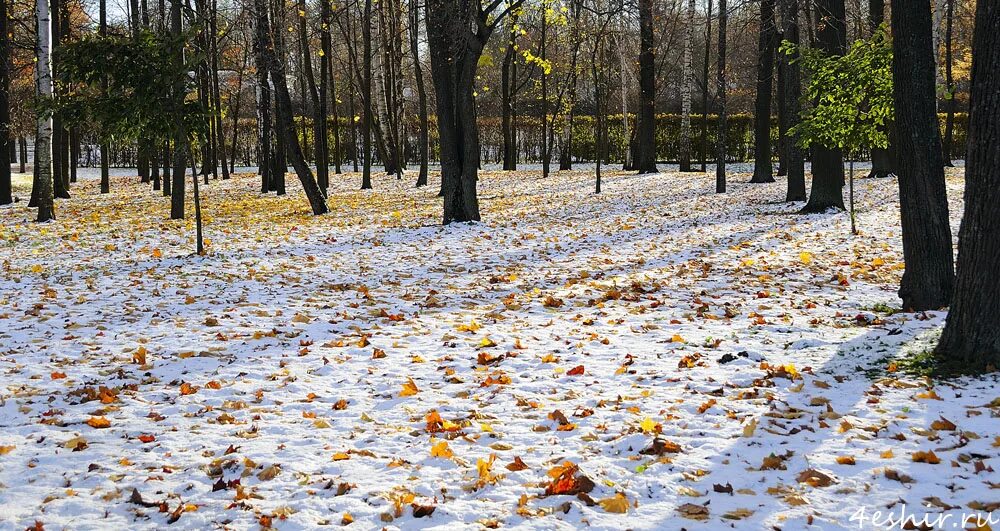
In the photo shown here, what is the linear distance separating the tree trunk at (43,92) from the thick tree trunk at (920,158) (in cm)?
1337

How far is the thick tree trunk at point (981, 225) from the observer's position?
4332mm

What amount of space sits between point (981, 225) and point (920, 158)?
154cm

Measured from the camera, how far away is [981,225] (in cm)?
447

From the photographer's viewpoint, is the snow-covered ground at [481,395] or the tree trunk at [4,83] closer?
the snow-covered ground at [481,395]

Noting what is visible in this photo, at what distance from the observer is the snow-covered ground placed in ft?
10.9

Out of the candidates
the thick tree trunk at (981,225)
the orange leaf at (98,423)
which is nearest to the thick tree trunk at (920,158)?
the thick tree trunk at (981,225)

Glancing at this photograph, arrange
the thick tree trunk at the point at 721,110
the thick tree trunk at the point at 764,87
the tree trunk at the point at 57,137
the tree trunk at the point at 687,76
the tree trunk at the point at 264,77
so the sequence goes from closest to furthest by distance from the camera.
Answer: the tree trunk at the point at 264,77, the thick tree trunk at the point at 764,87, the thick tree trunk at the point at 721,110, the tree trunk at the point at 57,137, the tree trunk at the point at 687,76

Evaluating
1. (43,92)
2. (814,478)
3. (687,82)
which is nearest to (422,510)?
(814,478)

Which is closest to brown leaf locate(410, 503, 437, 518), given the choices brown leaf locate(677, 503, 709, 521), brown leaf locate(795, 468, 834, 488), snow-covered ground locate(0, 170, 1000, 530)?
snow-covered ground locate(0, 170, 1000, 530)

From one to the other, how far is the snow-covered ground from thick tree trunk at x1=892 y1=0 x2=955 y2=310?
49 centimetres

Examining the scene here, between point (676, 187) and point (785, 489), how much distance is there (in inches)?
675

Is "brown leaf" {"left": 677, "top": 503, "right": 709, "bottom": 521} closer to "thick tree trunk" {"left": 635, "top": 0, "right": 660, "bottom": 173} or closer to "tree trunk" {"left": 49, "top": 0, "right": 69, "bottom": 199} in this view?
"tree trunk" {"left": 49, "top": 0, "right": 69, "bottom": 199}

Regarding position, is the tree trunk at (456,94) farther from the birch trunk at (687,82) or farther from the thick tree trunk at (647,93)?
the thick tree trunk at (647,93)

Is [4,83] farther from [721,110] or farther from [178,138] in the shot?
[721,110]
